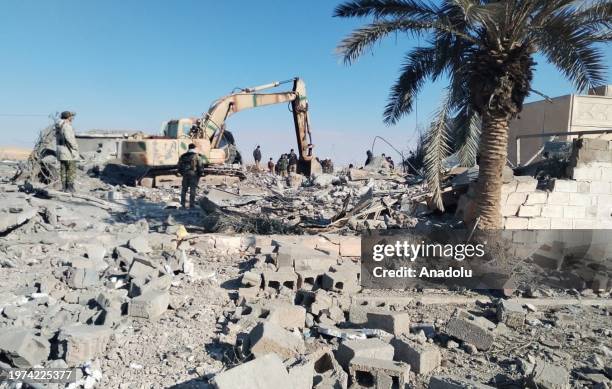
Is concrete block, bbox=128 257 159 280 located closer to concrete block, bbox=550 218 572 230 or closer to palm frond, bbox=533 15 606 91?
palm frond, bbox=533 15 606 91

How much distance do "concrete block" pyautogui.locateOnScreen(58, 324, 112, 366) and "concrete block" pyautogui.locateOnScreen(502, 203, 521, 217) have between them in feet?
24.2

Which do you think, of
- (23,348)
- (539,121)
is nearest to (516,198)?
(23,348)

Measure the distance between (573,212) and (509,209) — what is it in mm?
1489

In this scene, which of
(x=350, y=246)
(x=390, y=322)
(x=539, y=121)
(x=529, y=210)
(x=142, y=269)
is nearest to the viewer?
(x=390, y=322)

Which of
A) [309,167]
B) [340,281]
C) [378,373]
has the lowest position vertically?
[378,373]

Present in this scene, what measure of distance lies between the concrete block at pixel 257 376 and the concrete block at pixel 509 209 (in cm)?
674

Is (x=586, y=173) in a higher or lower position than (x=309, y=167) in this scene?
lower

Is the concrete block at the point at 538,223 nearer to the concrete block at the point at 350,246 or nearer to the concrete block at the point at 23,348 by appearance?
the concrete block at the point at 350,246

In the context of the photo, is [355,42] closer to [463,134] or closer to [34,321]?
[463,134]

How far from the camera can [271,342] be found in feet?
12.7

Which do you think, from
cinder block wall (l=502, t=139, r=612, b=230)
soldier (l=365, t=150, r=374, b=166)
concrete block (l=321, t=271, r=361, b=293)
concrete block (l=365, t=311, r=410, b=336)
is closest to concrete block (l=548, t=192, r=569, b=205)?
cinder block wall (l=502, t=139, r=612, b=230)

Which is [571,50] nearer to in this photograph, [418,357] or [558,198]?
[558,198]

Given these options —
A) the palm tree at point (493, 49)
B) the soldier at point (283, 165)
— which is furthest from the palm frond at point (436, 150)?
the soldier at point (283, 165)

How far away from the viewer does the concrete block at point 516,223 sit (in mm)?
8570
